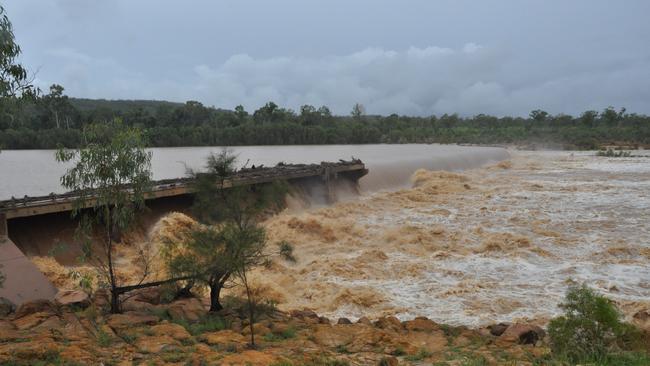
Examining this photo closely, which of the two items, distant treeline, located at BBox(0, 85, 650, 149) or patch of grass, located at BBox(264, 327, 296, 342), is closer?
patch of grass, located at BBox(264, 327, 296, 342)

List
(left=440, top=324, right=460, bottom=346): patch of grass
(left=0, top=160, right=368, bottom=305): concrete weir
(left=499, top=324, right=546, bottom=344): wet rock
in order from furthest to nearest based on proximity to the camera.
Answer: (left=0, top=160, right=368, bottom=305): concrete weir → (left=440, top=324, right=460, bottom=346): patch of grass → (left=499, top=324, right=546, bottom=344): wet rock

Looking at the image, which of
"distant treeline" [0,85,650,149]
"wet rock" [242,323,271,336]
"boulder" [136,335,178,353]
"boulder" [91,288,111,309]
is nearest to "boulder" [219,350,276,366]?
"boulder" [136,335,178,353]

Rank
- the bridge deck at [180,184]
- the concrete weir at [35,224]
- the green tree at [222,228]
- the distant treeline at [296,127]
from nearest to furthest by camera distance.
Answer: the green tree at [222,228] → the concrete weir at [35,224] → the bridge deck at [180,184] → the distant treeline at [296,127]

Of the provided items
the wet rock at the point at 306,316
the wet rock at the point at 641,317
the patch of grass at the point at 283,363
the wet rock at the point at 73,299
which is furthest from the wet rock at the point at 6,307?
the wet rock at the point at 641,317

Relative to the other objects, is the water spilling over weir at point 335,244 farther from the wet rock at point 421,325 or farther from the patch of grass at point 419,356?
the patch of grass at point 419,356

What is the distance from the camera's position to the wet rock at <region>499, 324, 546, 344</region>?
908 centimetres

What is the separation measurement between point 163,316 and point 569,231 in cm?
1543

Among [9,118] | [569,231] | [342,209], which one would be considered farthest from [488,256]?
[9,118]

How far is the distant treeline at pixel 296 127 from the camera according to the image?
65.1m

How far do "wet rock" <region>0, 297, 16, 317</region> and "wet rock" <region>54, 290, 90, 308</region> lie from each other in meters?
0.74

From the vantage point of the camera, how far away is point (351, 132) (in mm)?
87312

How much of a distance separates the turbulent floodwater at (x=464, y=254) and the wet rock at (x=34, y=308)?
5023 millimetres

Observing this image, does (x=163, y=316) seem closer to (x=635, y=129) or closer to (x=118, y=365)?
(x=118, y=365)

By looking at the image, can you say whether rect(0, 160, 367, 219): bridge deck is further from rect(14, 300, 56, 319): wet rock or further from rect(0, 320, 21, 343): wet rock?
rect(0, 320, 21, 343): wet rock
